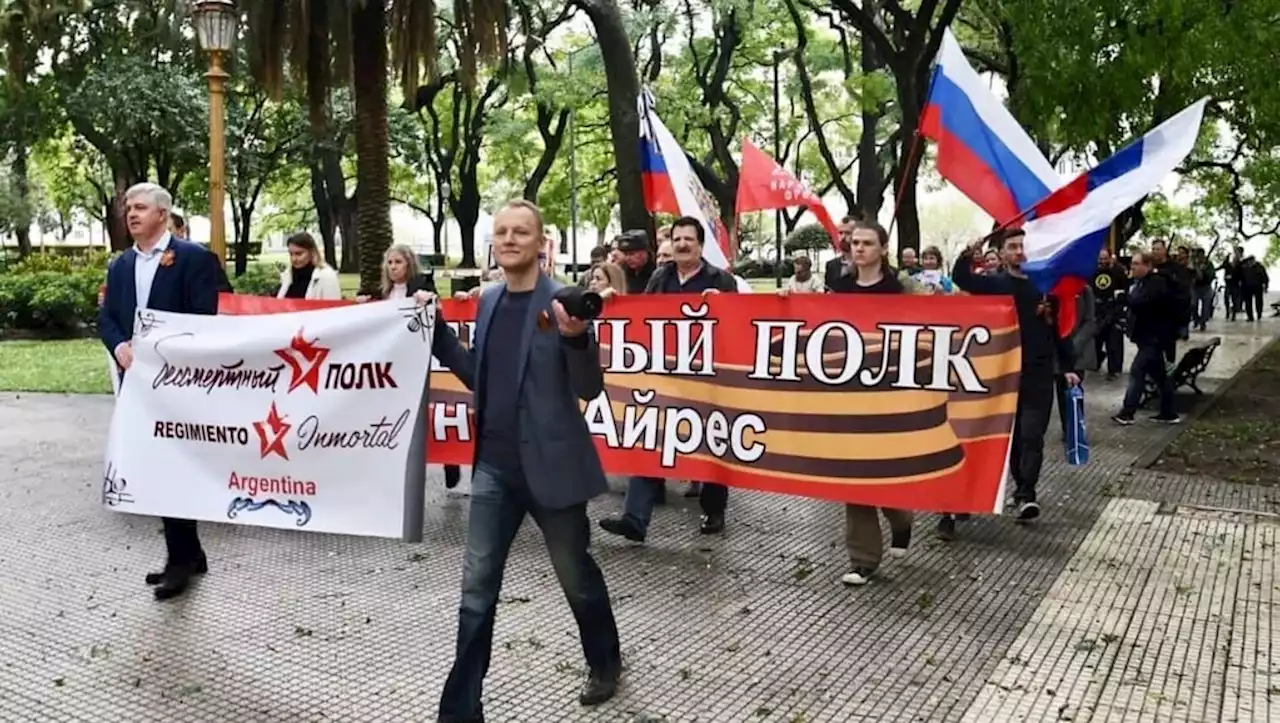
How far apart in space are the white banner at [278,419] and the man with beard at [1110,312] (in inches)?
481

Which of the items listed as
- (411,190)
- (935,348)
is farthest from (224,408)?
(411,190)

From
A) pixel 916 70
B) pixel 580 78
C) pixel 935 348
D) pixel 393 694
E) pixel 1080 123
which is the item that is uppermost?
pixel 580 78

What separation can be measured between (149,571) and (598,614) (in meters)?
2.98

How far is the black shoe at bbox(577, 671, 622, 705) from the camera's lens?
4.32 metres

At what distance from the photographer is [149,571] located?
612 cm

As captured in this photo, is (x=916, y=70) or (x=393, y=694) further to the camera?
(x=916, y=70)

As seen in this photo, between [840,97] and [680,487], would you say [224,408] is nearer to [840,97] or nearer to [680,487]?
[680,487]

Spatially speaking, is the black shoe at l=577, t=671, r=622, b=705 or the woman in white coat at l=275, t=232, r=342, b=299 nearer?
the black shoe at l=577, t=671, r=622, b=705

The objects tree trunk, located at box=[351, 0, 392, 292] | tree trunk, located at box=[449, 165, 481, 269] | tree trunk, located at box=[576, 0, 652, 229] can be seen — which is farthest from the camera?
→ tree trunk, located at box=[449, 165, 481, 269]

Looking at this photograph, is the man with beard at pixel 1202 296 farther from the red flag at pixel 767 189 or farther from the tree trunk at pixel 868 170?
the red flag at pixel 767 189

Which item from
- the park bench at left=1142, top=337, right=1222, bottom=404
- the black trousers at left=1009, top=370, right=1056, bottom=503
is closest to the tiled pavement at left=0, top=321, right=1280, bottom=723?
the black trousers at left=1009, top=370, right=1056, bottom=503

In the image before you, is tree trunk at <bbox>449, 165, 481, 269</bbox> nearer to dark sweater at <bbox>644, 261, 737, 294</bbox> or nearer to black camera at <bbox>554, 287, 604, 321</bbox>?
dark sweater at <bbox>644, 261, 737, 294</bbox>

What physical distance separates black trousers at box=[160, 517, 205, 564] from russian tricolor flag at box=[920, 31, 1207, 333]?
4.77 m

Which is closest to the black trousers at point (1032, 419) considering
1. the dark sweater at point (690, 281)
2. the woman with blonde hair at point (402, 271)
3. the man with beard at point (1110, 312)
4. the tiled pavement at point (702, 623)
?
the tiled pavement at point (702, 623)
